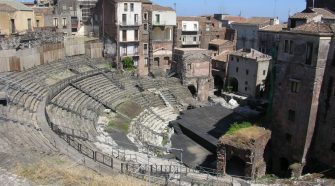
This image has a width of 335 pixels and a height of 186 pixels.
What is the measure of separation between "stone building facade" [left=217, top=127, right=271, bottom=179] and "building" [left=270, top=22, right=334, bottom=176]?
2.92 m

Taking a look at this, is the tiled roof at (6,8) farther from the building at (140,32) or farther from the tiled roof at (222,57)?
the tiled roof at (222,57)

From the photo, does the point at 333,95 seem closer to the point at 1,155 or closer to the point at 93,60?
the point at 1,155

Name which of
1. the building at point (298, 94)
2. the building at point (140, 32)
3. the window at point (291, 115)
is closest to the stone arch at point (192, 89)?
the building at point (140, 32)

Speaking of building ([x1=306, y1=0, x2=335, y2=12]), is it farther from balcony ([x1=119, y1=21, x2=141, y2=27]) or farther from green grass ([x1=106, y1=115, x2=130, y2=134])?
green grass ([x1=106, y1=115, x2=130, y2=134])

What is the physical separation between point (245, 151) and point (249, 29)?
122 ft

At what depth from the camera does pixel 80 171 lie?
16.5m

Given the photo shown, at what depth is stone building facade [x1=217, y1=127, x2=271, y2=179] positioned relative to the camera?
24.0m

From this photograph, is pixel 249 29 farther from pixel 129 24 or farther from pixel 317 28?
pixel 317 28

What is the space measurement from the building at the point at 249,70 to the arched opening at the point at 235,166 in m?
20.6

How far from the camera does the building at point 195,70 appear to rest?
44938 millimetres

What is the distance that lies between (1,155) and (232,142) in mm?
14448

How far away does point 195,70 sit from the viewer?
4553 cm

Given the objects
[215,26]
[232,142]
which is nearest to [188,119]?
[232,142]

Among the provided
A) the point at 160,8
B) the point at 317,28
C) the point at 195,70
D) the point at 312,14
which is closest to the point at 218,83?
the point at 195,70
